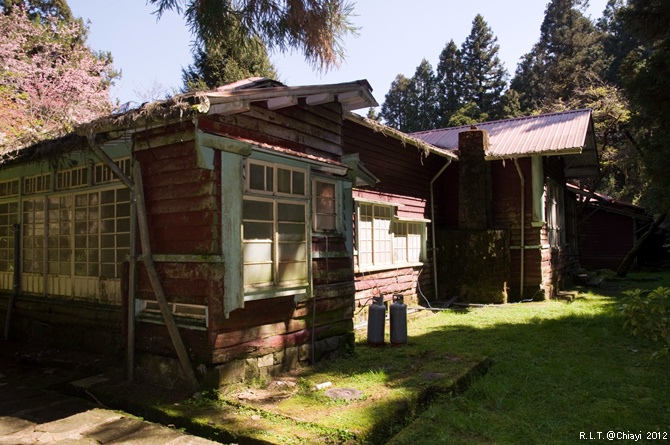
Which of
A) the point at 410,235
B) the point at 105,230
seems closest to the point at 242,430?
the point at 105,230

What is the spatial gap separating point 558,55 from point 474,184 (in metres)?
35.8

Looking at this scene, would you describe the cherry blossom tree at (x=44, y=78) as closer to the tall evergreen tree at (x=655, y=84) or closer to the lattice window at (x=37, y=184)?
the lattice window at (x=37, y=184)

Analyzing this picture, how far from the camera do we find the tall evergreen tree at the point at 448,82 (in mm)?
43322

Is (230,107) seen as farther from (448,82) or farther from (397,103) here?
(397,103)

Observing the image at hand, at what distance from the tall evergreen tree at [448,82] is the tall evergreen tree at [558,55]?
5487 millimetres

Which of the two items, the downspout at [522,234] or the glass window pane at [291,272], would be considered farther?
the downspout at [522,234]

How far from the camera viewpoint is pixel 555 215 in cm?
1417

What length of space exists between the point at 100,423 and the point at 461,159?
10540 millimetres

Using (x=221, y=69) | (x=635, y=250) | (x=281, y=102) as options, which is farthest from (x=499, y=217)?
(x=221, y=69)

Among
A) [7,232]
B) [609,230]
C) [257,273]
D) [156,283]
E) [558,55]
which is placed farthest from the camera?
Answer: [558,55]

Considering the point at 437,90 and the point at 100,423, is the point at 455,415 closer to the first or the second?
the point at 100,423

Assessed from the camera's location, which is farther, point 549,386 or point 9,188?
point 9,188

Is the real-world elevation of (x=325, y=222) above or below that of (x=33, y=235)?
above

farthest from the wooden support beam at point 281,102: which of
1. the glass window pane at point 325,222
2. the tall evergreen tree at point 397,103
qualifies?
the tall evergreen tree at point 397,103
